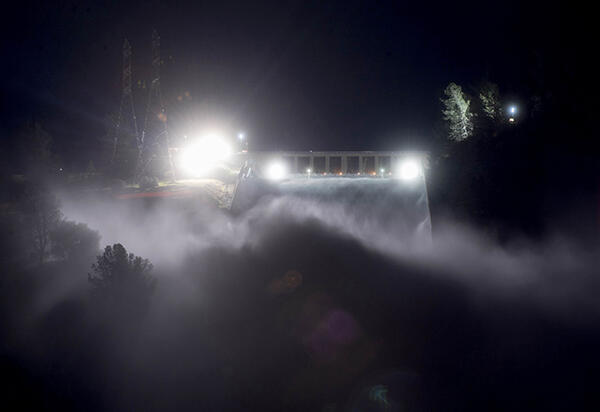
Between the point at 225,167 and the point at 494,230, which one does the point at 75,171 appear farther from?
the point at 494,230

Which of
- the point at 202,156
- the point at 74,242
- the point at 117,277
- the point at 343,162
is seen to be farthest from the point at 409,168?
the point at 74,242

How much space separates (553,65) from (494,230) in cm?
1909

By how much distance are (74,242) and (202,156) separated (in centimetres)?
1310

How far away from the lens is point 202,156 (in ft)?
98.1

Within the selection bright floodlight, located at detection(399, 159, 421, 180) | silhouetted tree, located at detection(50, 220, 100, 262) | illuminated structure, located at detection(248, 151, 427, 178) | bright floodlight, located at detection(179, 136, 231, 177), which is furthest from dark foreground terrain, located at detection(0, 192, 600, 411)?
illuminated structure, located at detection(248, 151, 427, 178)

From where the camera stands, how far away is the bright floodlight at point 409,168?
36778 mm

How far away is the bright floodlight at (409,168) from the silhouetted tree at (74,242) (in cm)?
3161

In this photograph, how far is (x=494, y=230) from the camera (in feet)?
82.0

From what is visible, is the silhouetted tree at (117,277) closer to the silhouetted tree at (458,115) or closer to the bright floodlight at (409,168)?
the bright floodlight at (409,168)

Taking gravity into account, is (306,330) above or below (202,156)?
below

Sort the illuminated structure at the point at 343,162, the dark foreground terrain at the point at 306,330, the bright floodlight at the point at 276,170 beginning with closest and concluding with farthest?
the dark foreground terrain at the point at 306,330 < the bright floodlight at the point at 276,170 < the illuminated structure at the point at 343,162

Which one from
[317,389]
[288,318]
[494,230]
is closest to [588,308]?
[494,230]

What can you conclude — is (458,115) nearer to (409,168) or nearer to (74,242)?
(409,168)

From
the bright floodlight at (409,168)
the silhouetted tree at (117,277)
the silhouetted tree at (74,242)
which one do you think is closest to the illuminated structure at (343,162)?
the bright floodlight at (409,168)
